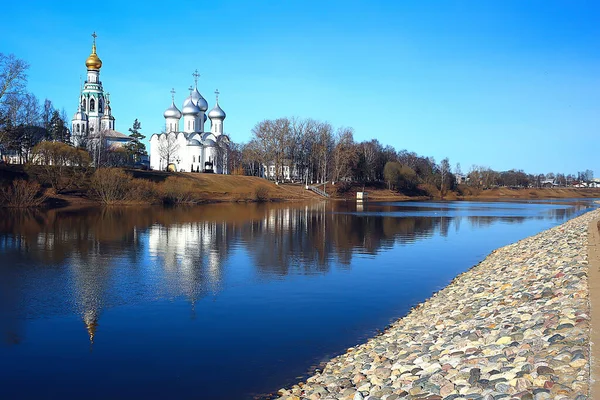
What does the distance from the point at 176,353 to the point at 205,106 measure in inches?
3005

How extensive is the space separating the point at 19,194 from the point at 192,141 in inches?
1511

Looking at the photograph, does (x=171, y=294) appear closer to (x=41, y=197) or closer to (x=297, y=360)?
(x=297, y=360)

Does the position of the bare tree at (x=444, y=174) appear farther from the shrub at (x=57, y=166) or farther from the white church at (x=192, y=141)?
the shrub at (x=57, y=166)

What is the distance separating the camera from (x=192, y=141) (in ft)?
260

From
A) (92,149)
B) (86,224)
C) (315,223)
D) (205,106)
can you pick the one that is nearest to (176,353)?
(86,224)

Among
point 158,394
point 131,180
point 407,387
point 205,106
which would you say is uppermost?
point 205,106

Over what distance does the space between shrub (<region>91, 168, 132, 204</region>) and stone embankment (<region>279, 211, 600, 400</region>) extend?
4147 cm

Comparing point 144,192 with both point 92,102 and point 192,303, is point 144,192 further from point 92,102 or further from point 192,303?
point 92,102

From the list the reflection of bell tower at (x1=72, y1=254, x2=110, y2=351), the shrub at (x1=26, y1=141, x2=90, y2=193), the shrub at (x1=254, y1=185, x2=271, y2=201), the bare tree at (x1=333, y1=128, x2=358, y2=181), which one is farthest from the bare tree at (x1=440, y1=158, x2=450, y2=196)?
the reflection of bell tower at (x1=72, y1=254, x2=110, y2=351)

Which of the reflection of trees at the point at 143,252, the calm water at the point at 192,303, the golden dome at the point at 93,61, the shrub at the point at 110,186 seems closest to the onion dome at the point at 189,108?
the golden dome at the point at 93,61

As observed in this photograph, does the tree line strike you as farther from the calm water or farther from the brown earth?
the calm water

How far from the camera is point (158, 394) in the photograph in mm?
7762

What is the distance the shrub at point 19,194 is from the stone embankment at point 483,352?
127 feet

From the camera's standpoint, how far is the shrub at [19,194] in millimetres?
42094
